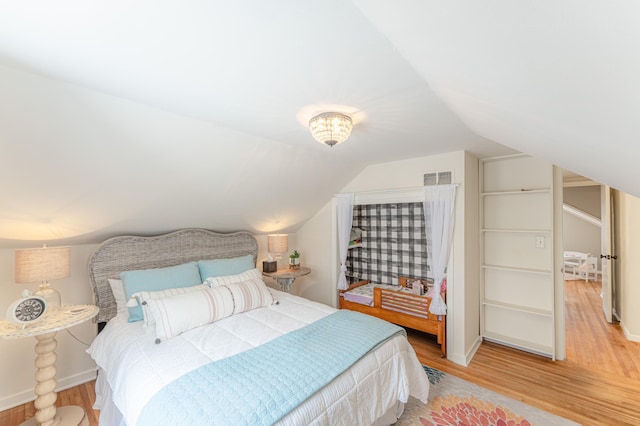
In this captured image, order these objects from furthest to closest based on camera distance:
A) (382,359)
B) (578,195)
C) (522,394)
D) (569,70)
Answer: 1. (578,195)
2. (522,394)
3. (382,359)
4. (569,70)

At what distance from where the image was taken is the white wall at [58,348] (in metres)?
2.23

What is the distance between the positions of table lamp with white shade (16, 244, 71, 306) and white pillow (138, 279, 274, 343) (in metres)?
0.61

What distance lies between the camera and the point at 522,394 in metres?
2.37

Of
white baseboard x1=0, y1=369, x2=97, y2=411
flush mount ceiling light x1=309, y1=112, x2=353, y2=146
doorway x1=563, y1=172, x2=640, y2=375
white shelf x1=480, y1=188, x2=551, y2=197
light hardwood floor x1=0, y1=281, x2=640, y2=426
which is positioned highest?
flush mount ceiling light x1=309, y1=112, x2=353, y2=146

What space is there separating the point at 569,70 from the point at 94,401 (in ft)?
11.7

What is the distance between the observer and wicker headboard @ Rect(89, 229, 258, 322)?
2.54 meters

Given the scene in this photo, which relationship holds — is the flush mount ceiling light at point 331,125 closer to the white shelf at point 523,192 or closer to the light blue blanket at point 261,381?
the light blue blanket at point 261,381

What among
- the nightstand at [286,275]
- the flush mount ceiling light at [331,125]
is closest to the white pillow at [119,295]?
the nightstand at [286,275]

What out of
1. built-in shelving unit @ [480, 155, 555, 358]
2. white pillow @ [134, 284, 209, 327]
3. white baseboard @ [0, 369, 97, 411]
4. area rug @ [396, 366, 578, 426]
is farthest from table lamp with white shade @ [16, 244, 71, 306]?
built-in shelving unit @ [480, 155, 555, 358]

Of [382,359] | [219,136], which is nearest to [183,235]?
[219,136]

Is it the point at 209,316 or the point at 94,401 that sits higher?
the point at 209,316

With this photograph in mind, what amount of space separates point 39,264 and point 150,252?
89 cm

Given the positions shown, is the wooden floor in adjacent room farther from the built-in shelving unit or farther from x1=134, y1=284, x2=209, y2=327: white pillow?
x1=134, y1=284, x2=209, y2=327: white pillow

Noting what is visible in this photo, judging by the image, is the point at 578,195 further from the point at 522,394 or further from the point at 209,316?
the point at 209,316
